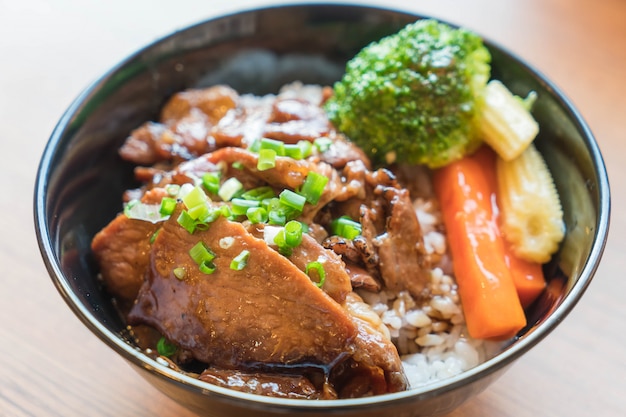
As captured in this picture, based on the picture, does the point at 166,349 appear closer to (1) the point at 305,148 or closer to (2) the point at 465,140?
(1) the point at 305,148

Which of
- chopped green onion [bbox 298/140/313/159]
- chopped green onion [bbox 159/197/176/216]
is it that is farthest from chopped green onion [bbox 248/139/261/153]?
chopped green onion [bbox 159/197/176/216]

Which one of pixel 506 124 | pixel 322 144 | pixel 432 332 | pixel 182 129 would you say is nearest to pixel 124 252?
pixel 182 129

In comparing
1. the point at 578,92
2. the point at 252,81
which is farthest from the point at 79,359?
the point at 578,92

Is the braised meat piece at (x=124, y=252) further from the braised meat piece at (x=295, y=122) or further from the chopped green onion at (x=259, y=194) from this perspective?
the braised meat piece at (x=295, y=122)

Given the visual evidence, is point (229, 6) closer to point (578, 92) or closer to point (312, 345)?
point (578, 92)

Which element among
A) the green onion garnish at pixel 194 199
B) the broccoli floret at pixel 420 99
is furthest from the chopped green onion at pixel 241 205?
the broccoli floret at pixel 420 99
